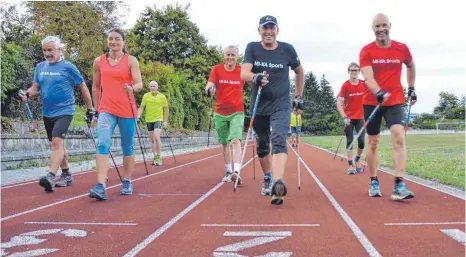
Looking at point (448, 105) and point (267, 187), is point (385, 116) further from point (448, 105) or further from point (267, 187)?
point (448, 105)

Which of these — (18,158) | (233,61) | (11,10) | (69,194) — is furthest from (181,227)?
(11,10)

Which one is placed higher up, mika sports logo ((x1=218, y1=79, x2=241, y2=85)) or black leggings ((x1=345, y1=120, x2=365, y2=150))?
mika sports logo ((x1=218, y1=79, x2=241, y2=85))

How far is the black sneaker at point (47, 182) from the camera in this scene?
294 inches

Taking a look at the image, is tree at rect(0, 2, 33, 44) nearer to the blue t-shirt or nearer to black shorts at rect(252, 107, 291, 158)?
the blue t-shirt

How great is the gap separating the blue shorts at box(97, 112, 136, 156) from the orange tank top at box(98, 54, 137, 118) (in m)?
0.10

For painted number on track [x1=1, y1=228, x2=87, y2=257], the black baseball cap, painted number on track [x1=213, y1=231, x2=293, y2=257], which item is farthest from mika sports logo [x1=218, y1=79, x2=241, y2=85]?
painted number on track [x1=1, y1=228, x2=87, y2=257]

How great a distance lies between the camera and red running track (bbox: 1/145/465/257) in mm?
4207

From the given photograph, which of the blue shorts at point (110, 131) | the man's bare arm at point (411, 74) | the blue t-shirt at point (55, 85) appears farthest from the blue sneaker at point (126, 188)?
the man's bare arm at point (411, 74)

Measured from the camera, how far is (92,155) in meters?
16.3

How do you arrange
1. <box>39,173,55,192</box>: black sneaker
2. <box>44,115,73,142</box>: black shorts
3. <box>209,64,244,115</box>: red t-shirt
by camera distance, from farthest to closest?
<box>209,64,244,115</box>: red t-shirt, <box>44,115,73,142</box>: black shorts, <box>39,173,55,192</box>: black sneaker

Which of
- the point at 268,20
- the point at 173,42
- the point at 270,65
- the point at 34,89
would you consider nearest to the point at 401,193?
the point at 270,65

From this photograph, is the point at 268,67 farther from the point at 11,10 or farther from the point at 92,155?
the point at 11,10

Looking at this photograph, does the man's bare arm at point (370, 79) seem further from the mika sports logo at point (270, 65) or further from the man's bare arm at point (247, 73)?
the man's bare arm at point (247, 73)

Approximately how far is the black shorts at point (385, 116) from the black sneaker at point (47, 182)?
4.63m
